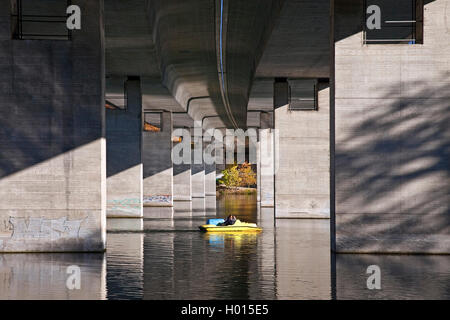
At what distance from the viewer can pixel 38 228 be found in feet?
80.2

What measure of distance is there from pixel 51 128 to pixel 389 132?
37.1 ft

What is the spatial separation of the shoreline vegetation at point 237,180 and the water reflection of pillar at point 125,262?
83.1 m

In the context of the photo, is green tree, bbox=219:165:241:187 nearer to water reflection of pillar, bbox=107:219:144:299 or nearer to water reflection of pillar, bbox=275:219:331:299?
water reflection of pillar, bbox=275:219:331:299

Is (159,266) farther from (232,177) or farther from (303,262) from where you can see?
(232,177)

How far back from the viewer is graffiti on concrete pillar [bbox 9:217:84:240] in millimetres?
24438

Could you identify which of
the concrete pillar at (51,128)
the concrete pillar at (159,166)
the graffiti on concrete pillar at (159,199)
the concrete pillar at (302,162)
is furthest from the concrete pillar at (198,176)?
the concrete pillar at (51,128)

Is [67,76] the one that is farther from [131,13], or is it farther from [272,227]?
[272,227]

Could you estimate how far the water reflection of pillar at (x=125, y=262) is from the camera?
16141 mm

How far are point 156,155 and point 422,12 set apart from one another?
44.5m

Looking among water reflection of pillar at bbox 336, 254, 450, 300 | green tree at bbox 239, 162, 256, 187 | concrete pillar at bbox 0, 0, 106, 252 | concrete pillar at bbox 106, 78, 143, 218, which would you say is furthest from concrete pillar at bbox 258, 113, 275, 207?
green tree at bbox 239, 162, 256, 187

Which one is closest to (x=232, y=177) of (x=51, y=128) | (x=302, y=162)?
(x=302, y=162)

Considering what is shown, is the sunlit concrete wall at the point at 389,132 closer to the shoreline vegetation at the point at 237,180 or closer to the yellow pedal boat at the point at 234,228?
the yellow pedal boat at the point at 234,228

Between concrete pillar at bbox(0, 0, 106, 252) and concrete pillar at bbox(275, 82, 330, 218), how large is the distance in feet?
70.3
